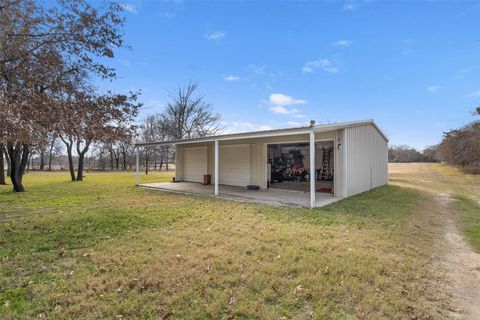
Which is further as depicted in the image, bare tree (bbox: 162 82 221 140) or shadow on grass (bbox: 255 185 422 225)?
bare tree (bbox: 162 82 221 140)

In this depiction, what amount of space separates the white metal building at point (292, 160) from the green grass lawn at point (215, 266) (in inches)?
110

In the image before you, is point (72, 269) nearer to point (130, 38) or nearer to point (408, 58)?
point (130, 38)

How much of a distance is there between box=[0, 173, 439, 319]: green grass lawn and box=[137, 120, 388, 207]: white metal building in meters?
2.80

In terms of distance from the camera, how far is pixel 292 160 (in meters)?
14.5

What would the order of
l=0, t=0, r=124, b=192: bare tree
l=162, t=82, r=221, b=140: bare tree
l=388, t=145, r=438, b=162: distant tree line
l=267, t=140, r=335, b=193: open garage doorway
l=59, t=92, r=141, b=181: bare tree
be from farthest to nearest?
l=388, t=145, r=438, b=162: distant tree line → l=162, t=82, r=221, b=140: bare tree → l=267, t=140, r=335, b=193: open garage doorway → l=59, t=92, r=141, b=181: bare tree → l=0, t=0, r=124, b=192: bare tree

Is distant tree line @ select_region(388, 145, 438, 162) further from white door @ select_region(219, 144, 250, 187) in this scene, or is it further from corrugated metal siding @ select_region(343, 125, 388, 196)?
white door @ select_region(219, 144, 250, 187)

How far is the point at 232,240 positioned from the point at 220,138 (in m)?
6.01

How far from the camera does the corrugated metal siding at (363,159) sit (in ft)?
32.0

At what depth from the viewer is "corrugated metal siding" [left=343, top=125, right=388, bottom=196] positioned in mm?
9742

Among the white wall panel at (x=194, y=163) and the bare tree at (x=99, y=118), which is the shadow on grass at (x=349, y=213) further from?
the white wall panel at (x=194, y=163)

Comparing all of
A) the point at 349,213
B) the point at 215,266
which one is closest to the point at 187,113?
the point at 349,213

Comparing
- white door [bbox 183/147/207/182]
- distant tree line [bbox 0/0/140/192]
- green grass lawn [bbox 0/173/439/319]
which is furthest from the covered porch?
distant tree line [bbox 0/0/140/192]

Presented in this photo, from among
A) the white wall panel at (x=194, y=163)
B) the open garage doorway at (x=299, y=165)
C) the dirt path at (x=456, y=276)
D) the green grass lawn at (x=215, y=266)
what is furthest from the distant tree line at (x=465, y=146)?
the green grass lawn at (x=215, y=266)

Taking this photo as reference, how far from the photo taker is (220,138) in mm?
10086
